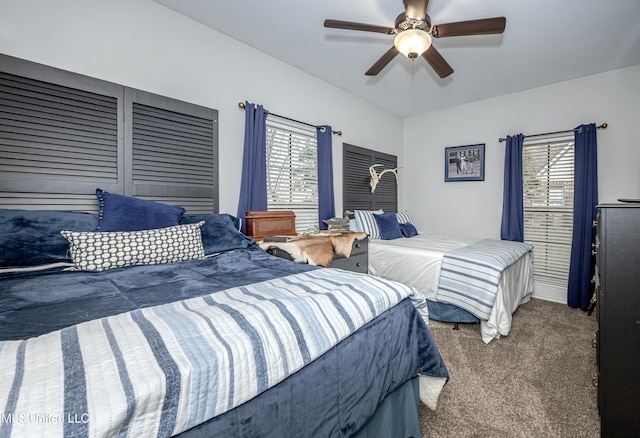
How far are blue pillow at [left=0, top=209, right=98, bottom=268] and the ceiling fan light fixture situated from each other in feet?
7.49

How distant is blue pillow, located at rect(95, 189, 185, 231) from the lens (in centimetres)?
168

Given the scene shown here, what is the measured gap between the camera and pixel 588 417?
5.16 feet

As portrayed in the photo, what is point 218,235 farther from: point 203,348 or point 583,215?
point 583,215

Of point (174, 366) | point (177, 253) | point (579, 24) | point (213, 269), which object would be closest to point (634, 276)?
point (174, 366)

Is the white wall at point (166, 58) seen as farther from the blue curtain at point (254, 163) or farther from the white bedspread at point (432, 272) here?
the white bedspread at point (432, 272)

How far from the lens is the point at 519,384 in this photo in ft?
6.15

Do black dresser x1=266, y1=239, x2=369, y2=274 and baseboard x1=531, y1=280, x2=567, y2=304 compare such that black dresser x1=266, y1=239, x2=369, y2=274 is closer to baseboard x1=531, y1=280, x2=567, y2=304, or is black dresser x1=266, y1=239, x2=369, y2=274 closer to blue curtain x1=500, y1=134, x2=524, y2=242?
blue curtain x1=500, y1=134, x2=524, y2=242

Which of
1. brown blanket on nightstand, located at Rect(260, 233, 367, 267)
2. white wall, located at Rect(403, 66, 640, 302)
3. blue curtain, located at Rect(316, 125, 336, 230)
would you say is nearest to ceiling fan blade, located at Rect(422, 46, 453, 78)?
blue curtain, located at Rect(316, 125, 336, 230)

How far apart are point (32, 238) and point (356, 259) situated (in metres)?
2.32

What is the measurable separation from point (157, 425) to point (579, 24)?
367cm

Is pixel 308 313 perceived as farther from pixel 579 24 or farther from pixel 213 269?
pixel 579 24

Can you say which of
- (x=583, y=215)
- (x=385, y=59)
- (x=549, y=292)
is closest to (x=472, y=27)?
(x=385, y=59)

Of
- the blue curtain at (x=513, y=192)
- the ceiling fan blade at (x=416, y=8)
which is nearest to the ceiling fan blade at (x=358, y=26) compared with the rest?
the ceiling fan blade at (x=416, y=8)

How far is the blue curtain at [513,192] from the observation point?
12.3 ft
